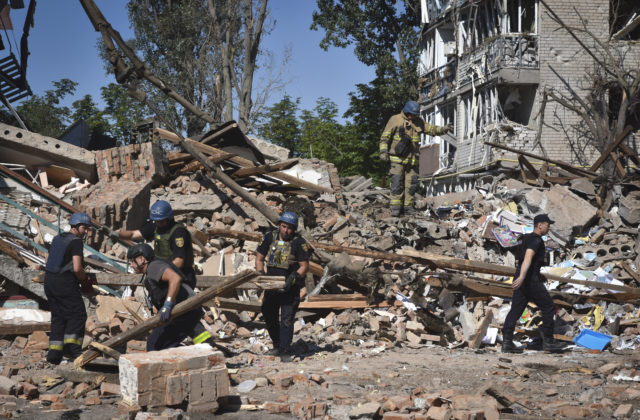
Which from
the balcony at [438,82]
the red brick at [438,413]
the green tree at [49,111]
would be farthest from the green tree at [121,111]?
the red brick at [438,413]

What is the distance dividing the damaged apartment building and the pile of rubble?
5.53m

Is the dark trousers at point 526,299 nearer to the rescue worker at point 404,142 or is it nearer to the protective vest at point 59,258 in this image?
the rescue worker at point 404,142

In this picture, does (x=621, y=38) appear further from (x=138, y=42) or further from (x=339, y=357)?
(x=138, y=42)

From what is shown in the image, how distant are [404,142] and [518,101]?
9340 mm

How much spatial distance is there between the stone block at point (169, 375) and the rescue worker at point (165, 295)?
1.79 ft

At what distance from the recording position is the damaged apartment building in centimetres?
1923

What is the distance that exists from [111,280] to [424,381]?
12.7 ft

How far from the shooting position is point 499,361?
7152mm

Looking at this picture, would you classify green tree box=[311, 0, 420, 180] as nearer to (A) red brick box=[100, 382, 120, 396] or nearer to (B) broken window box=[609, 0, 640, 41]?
(B) broken window box=[609, 0, 640, 41]

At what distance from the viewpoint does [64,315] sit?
21.6ft

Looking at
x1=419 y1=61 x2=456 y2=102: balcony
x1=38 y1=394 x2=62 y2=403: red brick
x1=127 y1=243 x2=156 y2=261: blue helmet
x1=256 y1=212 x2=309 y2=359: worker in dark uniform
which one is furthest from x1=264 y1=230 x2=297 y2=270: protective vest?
x1=419 y1=61 x2=456 y2=102: balcony

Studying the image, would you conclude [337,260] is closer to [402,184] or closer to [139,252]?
[402,184]

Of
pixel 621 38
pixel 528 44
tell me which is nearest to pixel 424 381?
pixel 528 44

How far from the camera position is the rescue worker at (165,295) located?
554 cm
